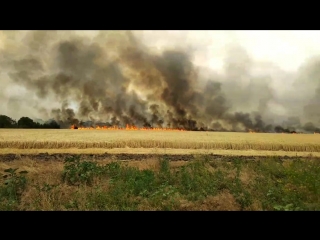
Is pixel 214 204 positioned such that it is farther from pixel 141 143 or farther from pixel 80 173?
pixel 141 143

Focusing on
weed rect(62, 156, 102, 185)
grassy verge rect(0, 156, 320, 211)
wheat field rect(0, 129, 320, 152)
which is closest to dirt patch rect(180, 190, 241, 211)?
grassy verge rect(0, 156, 320, 211)

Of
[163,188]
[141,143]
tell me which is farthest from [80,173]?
[141,143]

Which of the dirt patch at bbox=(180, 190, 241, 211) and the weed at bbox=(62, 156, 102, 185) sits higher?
the weed at bbox=(62, 156, 102, 185)

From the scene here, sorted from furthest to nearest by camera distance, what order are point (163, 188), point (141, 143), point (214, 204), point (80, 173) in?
point (141, 143) → point (80, 173) → point (163, 188) → point (214, 204)

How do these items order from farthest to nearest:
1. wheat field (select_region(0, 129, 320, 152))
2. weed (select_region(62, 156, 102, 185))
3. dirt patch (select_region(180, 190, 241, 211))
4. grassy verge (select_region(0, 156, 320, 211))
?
wheat field (select_region(0, 129, 320, 152)) < weed (select_region(62, 156, 102, 185)) < grassy verge (select_region(0, 156, 320, 211)) < dirt patch (select_region(180, 190, 241, 211))

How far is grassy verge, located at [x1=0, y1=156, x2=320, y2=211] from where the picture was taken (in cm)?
720

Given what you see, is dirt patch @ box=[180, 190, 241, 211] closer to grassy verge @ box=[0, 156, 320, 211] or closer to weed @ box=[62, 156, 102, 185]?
grassy verge @ box=[0, 156, 320, 211]

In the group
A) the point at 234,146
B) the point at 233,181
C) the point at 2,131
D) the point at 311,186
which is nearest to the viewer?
the point at 311,186

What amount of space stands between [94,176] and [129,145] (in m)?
10.5

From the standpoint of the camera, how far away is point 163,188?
818 centimetres

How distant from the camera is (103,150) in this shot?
18.3 m

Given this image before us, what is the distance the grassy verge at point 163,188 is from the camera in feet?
23.6
